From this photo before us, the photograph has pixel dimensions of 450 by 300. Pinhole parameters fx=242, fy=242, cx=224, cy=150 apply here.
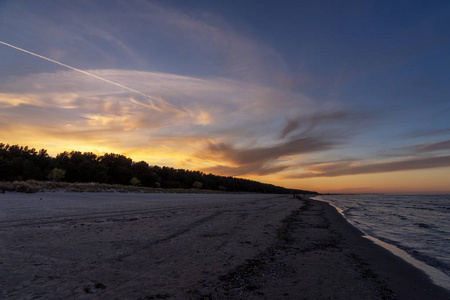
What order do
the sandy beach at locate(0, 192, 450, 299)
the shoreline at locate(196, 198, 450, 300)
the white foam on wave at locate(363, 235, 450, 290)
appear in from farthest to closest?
the white foam on wave at locate(363, 235, 450, 290) → the shoreline at locate(196, 198, 450, 300) → the sandy beach at locate(0, 192, 450, 299)

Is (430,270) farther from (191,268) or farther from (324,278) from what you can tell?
(191,268)

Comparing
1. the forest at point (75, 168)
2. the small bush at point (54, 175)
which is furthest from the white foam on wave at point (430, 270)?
the small bush at point (54, 175)

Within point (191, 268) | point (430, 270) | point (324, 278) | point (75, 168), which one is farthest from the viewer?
point (75, 168)

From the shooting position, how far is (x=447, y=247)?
11.0m

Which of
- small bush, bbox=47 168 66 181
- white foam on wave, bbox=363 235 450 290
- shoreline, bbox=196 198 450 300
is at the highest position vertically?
small bush, bbox=47 168 66 181

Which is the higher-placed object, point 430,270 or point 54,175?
point 54,175

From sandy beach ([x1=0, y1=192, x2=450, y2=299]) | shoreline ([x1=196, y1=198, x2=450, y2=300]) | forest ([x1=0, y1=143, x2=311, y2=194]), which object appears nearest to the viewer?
sandy beach ([x1=0, y1=192, x2=450, y2=299])

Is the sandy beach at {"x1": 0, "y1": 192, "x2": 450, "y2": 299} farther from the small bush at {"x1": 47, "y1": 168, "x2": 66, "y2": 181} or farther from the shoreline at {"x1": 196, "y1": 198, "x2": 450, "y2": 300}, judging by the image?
the small bush at {"x1": 47, "y1": 168, "x2": 66, "y2": 181}

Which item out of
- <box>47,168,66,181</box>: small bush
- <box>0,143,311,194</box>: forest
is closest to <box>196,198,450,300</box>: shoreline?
<box>0,143,311,194</box>: forest

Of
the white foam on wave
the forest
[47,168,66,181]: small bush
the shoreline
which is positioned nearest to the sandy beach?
A: the shoreline

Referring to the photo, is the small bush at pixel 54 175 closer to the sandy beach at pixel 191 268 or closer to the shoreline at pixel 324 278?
the sandy beach at pixel 191 268

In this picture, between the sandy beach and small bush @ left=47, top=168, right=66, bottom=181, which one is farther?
small bush @ left=47, top=168, right=66, bottom=181

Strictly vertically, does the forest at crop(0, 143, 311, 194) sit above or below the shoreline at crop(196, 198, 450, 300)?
above

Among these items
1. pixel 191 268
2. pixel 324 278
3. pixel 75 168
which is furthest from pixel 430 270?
pixel 75 168
